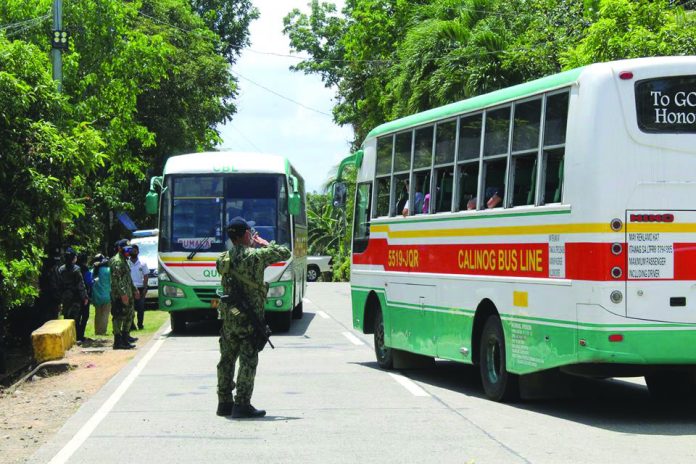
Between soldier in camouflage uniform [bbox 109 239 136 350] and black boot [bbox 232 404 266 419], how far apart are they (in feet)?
29.5

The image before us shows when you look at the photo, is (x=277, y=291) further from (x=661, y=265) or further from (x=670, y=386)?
(x=661, y=265)

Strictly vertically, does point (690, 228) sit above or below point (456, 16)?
below

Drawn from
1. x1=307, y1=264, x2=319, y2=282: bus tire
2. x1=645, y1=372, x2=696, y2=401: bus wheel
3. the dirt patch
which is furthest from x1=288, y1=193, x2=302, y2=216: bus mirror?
x1=307, y1=264, x2=319, y2=282: bus tire

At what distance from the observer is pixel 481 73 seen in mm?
28469

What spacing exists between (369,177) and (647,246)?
22.8ft

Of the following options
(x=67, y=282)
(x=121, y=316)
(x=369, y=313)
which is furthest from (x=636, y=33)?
(x=67, y=282)

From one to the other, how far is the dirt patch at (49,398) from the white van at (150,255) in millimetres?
11194

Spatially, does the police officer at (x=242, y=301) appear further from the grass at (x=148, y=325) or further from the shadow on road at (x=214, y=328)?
the grass at (x=148, y=325)

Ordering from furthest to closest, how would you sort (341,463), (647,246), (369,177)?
1. (369,177)
2. (647,246)
3. (341,463)

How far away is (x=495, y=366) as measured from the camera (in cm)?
1238

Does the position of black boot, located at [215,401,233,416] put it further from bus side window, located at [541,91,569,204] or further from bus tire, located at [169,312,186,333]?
bus tire, located at [169,312,186,333]

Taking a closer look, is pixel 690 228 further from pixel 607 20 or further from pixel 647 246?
pixel 607 20

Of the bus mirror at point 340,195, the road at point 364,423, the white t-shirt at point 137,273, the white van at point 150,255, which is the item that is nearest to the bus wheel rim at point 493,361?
the road at point 364,423

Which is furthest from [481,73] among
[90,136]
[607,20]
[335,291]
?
[335,291]
